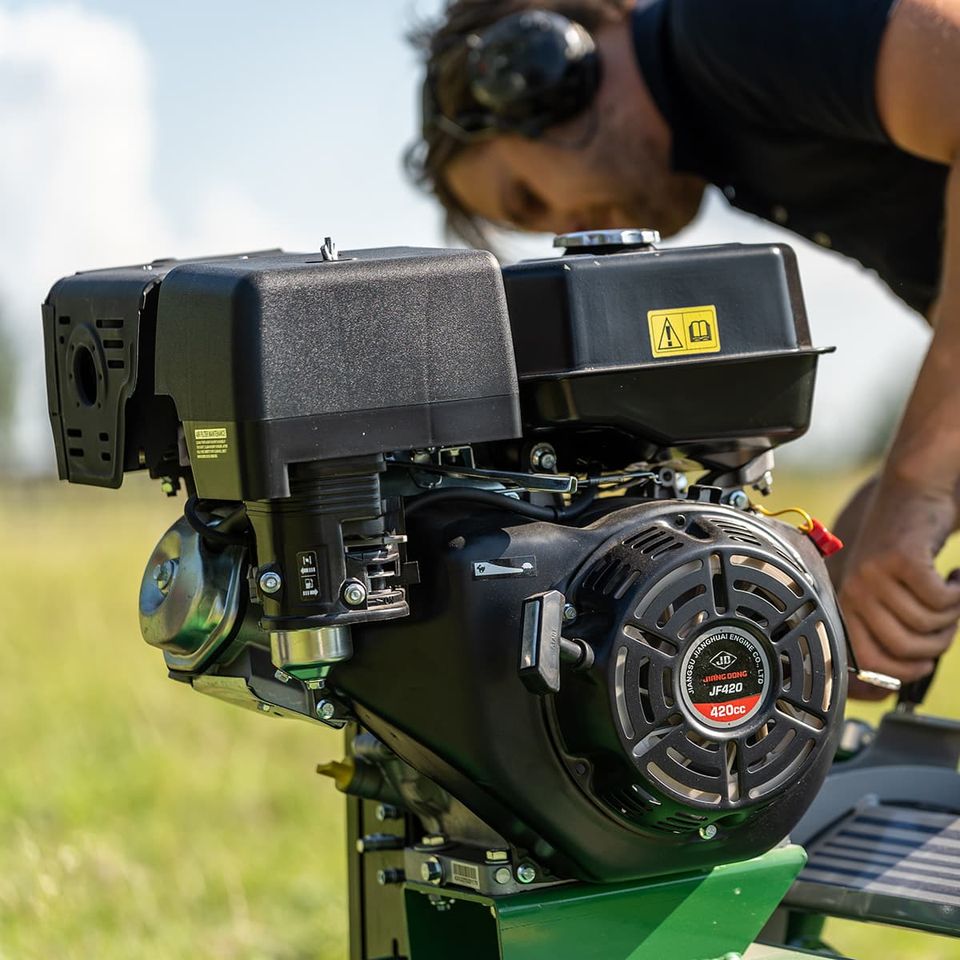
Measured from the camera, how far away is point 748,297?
1.97m

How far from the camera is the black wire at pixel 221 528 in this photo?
1843 mm

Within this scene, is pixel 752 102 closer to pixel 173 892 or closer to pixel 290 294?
pixel 290 294

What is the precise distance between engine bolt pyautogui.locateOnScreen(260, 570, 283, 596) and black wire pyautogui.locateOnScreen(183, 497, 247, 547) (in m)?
0.15

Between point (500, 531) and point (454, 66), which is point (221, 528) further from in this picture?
point (454, 66)

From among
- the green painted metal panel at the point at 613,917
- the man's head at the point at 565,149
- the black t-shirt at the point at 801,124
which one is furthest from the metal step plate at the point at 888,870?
the man's head at the point at 565,149

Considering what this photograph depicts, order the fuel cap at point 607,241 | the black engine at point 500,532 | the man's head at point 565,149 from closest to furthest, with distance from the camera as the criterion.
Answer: the black engine at point 500,532 < the fuel cap at point 607,241 < the man's head at point 565,149

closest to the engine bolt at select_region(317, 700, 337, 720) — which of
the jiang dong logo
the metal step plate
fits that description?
the jiang dong logo

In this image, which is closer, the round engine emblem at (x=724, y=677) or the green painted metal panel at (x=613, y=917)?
the round engine emblem at (x=724, y=677)

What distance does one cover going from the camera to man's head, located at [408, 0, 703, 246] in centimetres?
308

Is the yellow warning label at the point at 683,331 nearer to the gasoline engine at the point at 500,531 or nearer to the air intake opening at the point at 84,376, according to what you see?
the gasoline engine at the point at 500,531

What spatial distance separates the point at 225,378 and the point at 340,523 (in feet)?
0.67

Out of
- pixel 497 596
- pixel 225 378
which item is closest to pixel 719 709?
pixel 497 596

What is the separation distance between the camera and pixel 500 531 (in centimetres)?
183

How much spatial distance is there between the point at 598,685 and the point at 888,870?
2.52 feet
